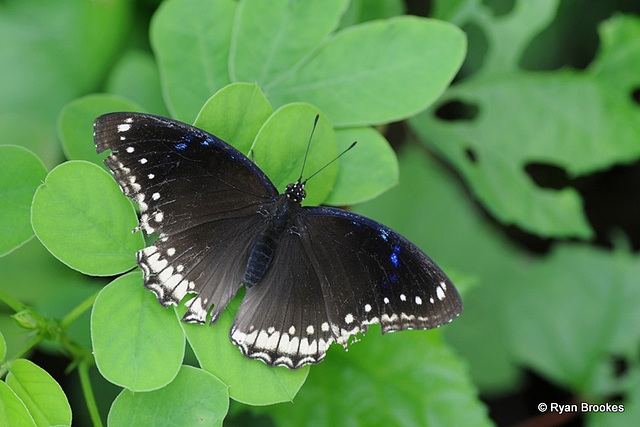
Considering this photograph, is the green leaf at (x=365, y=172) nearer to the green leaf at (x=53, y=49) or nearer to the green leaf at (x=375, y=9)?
the green leaf at (x=375, y=9)

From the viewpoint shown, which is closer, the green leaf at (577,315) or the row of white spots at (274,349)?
the row of white spots at (274,349)

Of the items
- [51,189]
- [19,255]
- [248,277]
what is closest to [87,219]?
[51,189]

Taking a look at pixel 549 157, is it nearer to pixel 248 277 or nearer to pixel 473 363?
pixel 473 363

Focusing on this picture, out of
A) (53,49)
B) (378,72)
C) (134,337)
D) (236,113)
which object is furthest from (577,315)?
(53,49)

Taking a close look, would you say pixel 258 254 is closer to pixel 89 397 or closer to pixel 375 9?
pixel 89 397

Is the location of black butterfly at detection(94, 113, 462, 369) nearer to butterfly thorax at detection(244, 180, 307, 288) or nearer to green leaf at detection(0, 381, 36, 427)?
butterfly thorax at detection(244, 180, 307, 288)

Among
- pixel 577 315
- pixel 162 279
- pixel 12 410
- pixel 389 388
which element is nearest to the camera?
pixel 12 410

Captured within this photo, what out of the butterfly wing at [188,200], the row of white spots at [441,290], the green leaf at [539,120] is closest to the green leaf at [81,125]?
the butterfly wing at [188,200]
